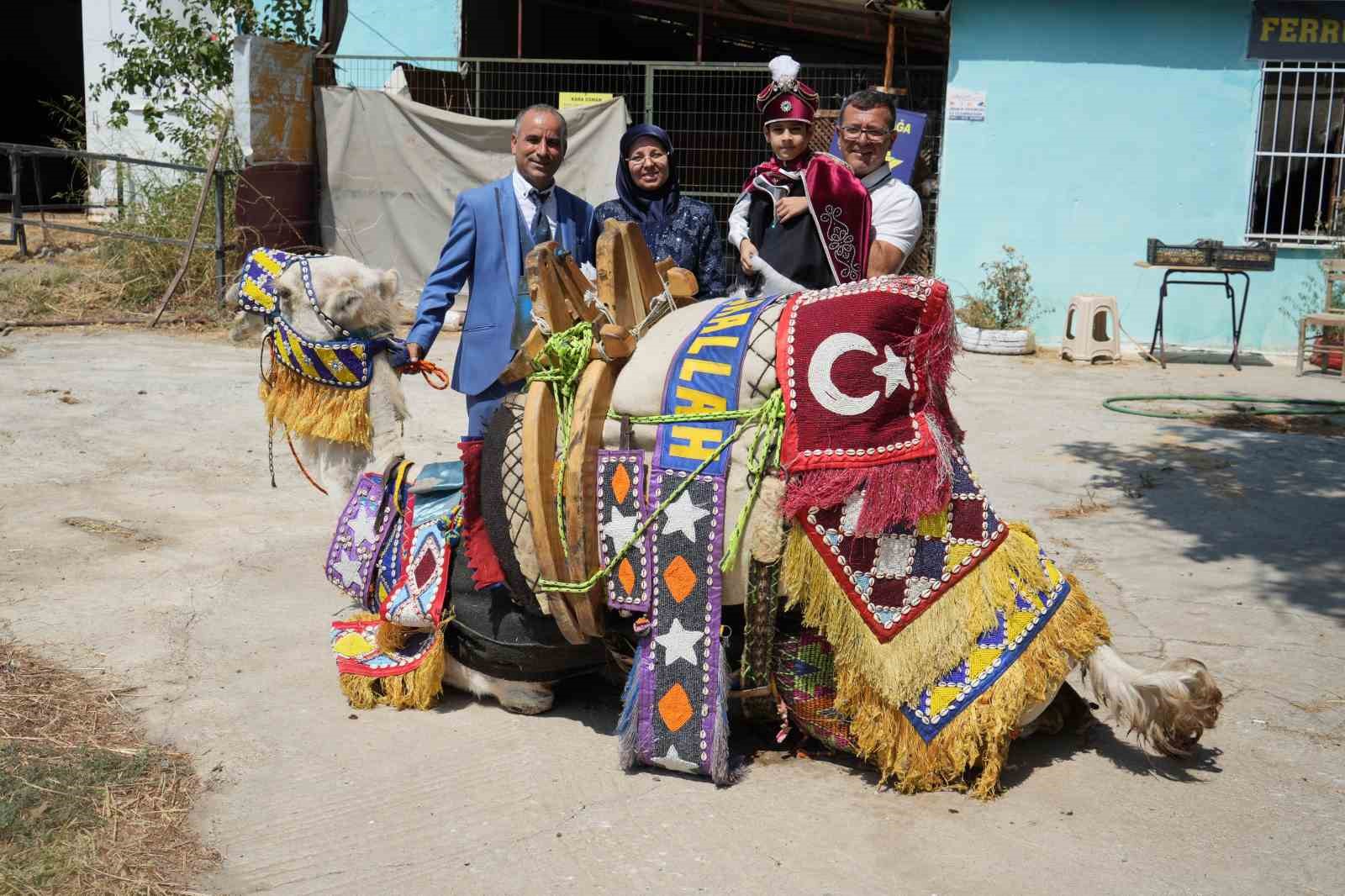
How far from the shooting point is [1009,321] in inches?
479

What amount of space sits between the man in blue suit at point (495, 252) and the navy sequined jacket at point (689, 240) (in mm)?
323

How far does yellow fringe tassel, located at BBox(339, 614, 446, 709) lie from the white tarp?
357 inches

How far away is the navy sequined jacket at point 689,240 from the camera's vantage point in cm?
459

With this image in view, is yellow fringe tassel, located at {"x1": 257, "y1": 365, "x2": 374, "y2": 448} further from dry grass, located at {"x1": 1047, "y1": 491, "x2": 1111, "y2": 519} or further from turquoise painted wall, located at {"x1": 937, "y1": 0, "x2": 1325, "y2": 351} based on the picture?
turquoise painted wall, located at {"x1": 937, "y1": 0, "x2": 1325, "y2": 351}

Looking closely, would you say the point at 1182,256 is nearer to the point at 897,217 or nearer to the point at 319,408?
the point at 897,217

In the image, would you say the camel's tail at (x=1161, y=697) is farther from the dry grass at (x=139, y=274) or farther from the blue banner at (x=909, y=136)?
the dry grass at (x=139, y=274)

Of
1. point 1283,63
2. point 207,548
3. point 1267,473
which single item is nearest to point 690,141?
point 1283,63

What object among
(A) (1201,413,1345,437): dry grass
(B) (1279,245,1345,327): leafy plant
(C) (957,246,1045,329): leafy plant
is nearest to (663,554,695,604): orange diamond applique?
(A) (1201,413,1345,437): dry grass

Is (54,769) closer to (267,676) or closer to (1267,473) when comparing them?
(267,676)

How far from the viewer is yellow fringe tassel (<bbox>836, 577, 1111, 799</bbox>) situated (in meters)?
3.12

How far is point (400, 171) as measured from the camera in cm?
1287

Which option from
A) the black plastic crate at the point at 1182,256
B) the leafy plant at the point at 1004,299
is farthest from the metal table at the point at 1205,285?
the leafy plant at the point at 1004,299

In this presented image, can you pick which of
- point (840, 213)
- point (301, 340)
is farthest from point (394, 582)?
point (840, 213)

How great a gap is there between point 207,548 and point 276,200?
25.9 feet
